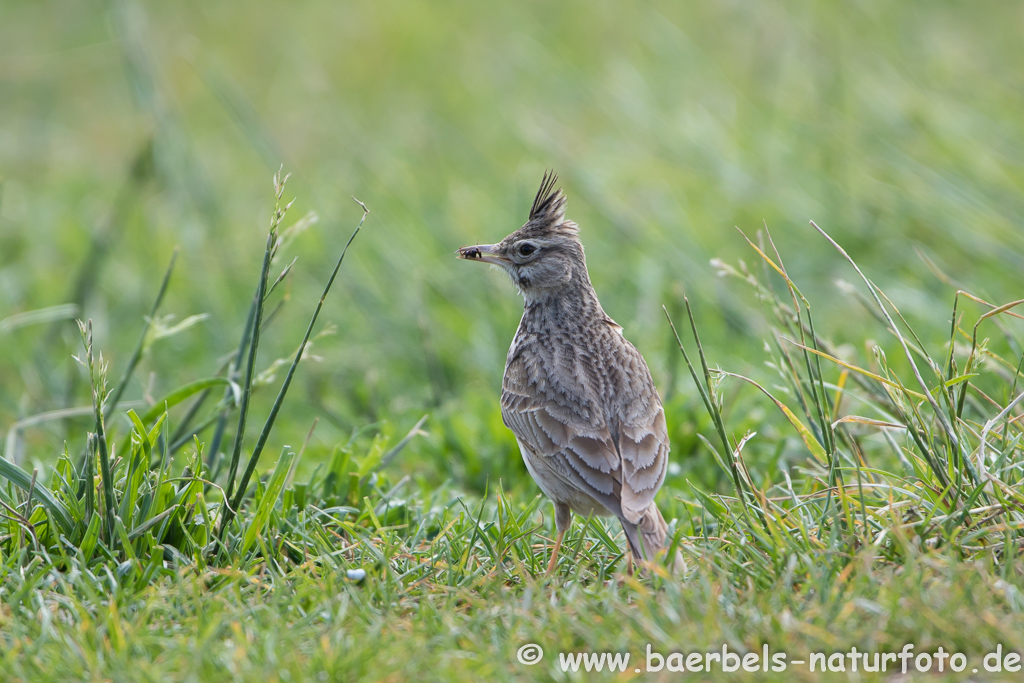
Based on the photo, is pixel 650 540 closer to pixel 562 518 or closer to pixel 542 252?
pixel 562 518

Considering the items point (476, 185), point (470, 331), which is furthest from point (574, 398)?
point (476, 185)

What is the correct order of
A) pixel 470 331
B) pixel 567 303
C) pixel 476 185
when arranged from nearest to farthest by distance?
1. pixel 567 303
2. pixel 470 331
3. pixel 476 185

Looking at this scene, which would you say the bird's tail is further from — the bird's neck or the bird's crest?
the bird's crest

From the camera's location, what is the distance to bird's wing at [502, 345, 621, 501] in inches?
147

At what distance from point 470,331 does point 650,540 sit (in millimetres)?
3477

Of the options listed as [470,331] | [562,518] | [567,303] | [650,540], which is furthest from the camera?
[470,331]

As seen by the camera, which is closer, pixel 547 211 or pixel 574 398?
pixel 574 398

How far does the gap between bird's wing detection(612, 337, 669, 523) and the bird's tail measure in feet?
0.14

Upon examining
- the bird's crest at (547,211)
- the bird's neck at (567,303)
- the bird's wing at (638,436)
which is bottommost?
the bird's wing at (638,436)

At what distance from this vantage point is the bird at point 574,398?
3682 mm

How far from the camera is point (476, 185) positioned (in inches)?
364

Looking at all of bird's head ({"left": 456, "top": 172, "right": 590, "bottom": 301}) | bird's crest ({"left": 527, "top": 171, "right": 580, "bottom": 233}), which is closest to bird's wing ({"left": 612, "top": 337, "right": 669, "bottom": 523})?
bird's head ({"left": 456, "top": 172, "right": 590, "bottom": 301})

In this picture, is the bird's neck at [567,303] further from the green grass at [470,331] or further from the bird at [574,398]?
the green grass at [470,331]

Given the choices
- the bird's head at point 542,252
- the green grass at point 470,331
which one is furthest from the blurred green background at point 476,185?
the bird's head at point 542,252
